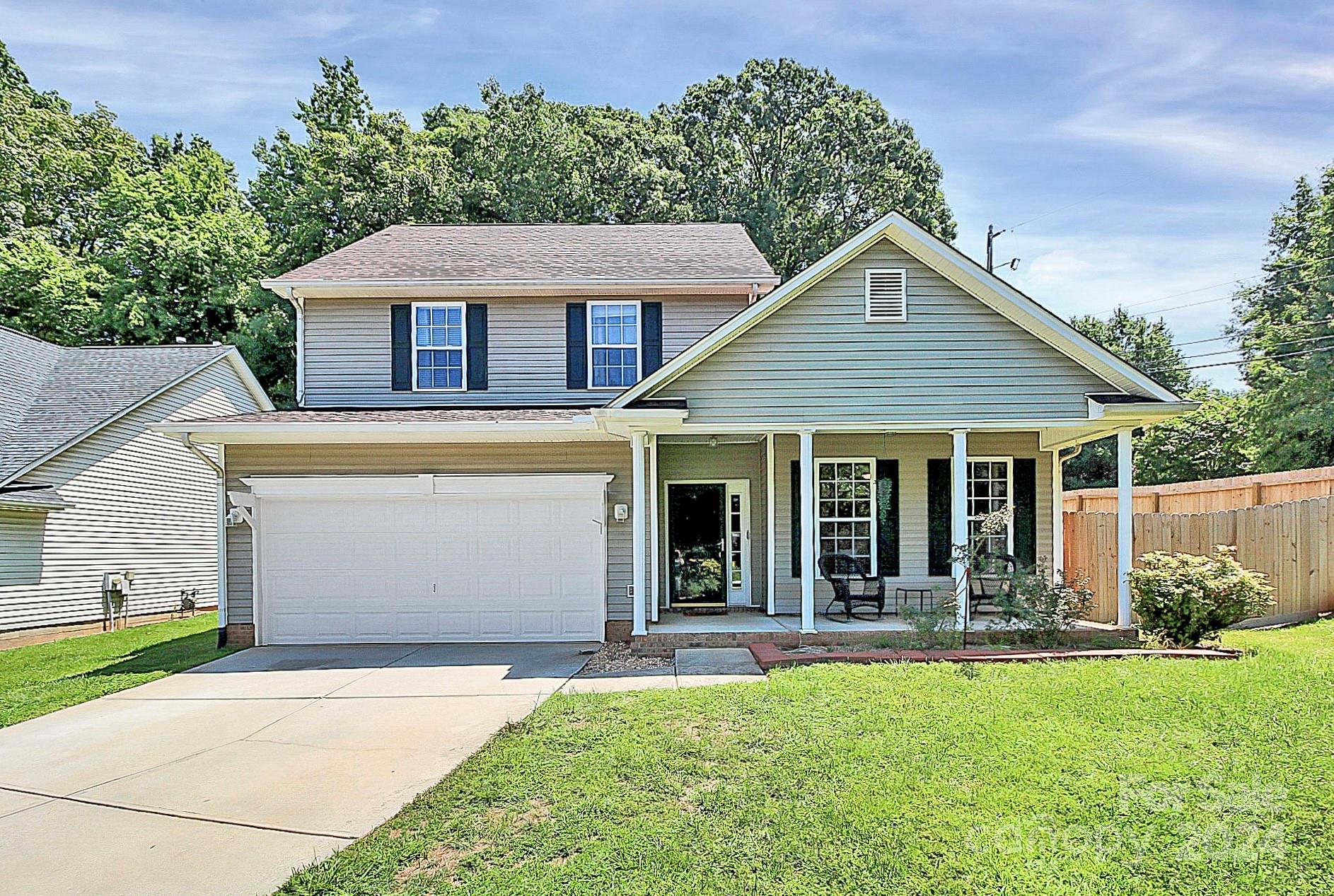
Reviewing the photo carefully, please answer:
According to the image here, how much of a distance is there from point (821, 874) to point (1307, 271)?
26658 millimetres

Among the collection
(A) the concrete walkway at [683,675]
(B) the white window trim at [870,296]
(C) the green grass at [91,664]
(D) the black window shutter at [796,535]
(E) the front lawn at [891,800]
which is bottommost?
(C) the green grass at [91,664]

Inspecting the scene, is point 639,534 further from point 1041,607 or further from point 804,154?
point 804,154

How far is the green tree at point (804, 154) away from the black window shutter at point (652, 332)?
1671cm

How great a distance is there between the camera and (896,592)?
1248cm

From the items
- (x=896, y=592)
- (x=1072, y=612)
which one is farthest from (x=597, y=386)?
(x=1072, y=612)

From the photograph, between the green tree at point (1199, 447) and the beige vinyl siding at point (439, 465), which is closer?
the beige vinyl siding at point (439, 465)

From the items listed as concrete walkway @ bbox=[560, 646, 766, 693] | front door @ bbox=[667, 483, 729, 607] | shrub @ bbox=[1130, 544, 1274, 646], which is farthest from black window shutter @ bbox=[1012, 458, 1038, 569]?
concrete walkway @ bbox=[560, 646, 766, 693]

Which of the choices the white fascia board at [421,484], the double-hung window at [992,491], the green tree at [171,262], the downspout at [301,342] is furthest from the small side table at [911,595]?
the green tree at [171,262]

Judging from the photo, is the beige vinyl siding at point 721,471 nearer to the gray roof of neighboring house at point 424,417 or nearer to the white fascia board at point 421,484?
the gray roof of neighboring house at point 424,417

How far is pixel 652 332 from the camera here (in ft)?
43.5

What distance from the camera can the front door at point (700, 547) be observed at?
12883 mm

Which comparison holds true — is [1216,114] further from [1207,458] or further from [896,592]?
[1207,458]

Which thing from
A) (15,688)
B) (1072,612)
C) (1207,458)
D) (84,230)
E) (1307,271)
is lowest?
(15,688)

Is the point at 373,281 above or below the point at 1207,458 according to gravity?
above
